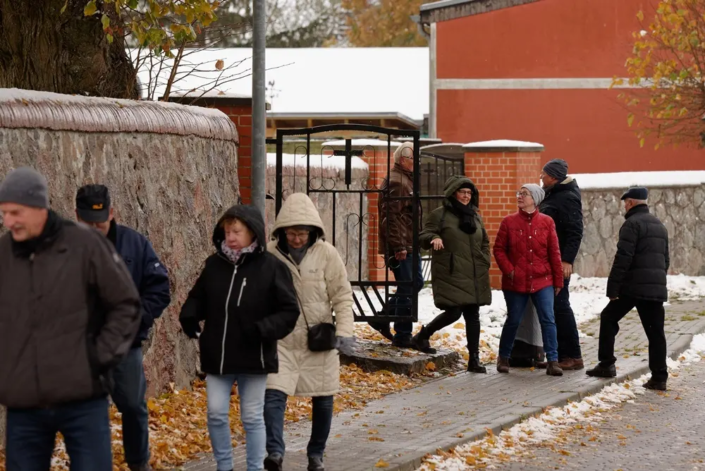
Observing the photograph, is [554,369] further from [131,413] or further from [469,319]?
[131,413]

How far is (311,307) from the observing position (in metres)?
6.84

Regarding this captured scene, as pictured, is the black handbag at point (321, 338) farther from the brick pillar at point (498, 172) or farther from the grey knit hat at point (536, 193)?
the brick pillar at point (498, 172)

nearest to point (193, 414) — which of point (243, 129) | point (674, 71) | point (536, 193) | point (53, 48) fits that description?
point (243, 129)

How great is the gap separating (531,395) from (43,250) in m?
5.67

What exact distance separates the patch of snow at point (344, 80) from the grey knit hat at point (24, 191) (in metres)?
28.3

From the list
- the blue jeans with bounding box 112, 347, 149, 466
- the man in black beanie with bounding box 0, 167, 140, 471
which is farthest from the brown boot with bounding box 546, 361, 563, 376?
the man in black beanie with bounding box 0, 167, 140, 471

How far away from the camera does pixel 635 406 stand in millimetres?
9742

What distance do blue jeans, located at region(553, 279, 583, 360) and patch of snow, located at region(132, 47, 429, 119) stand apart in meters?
22.7

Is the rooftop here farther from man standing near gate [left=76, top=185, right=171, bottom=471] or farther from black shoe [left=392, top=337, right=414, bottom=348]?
man standing near gate [left=76, top=185, right=171, bottom=471]

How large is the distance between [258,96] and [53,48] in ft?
6.22

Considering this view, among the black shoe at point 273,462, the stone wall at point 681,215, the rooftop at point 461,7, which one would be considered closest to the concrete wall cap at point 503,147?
the stone wall at point 681,215

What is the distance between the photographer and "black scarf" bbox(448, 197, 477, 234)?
1066 centimetres

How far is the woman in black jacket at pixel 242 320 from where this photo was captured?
6.23 metres

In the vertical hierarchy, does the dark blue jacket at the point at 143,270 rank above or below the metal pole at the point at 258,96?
below
